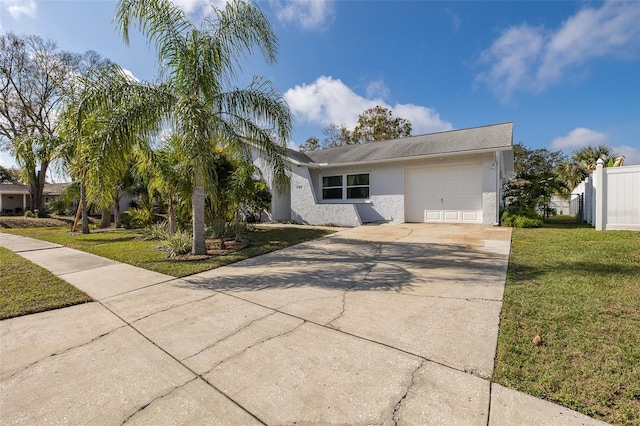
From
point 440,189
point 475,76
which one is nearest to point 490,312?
point 440,189

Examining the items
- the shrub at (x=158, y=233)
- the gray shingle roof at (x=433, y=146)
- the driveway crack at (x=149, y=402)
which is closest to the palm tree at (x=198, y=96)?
the shrub at (x=158, y=233)

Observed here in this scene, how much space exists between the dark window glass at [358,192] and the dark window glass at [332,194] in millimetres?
584

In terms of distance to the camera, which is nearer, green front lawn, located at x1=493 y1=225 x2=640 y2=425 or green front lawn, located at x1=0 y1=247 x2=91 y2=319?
green front lawn, located at x1=493 y1=225 x2=640 y2=425

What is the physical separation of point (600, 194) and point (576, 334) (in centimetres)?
963

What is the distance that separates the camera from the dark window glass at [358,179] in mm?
15268

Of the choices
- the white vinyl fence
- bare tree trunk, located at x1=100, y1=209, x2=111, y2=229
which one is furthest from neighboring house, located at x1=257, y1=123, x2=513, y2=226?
bare tree trunk, located at x1=100, y1=209, x2=111, y2=229

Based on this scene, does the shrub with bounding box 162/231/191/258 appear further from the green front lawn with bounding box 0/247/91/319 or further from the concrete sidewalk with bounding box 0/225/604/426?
the green front lawn with bounding box 0/247/91/319

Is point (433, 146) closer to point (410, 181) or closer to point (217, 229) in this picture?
point (410, 181)

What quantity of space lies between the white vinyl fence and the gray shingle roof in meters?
3.06

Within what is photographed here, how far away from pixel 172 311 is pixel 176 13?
276 inches

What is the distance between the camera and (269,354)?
2658 mm

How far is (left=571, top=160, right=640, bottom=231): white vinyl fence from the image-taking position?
897cm

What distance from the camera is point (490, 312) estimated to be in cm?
349

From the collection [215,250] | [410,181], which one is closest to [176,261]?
[215,250]
